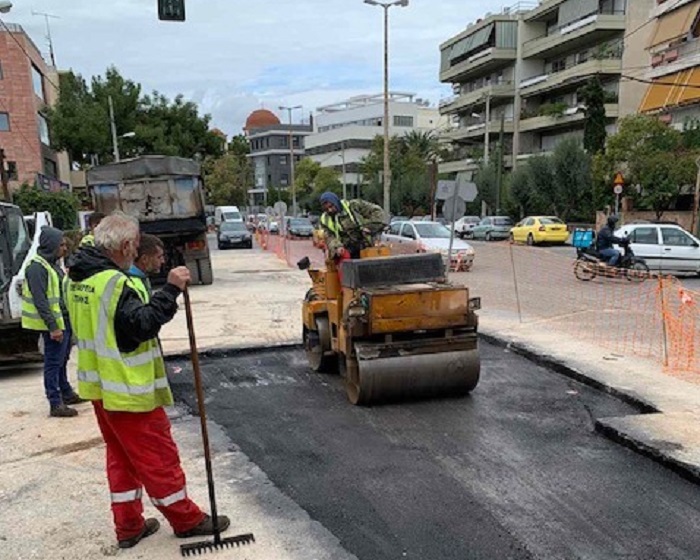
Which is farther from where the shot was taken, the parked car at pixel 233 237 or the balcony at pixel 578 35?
the balcony at pixel 578 35

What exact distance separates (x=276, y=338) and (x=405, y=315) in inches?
157

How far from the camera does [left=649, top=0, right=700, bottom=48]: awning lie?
100 feet

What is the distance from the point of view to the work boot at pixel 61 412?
6008mm

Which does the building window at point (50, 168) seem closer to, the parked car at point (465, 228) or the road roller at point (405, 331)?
the parked car at point (465, 228)

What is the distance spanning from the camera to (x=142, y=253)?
3.58 meters

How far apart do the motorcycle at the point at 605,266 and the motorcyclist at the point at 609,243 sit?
79mm

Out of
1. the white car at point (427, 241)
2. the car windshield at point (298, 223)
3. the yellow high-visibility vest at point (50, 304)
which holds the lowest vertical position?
the car windshield at point (298, 223)

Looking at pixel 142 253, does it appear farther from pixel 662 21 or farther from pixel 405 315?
pixel 662 21

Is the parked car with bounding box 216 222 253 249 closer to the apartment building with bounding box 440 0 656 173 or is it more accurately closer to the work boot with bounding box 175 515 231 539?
the apartment building with bounding box 440 0 656 173

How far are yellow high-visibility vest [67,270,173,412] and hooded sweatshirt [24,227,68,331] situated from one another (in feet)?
9.54

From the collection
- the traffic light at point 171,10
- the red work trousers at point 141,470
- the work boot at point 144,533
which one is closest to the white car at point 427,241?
the traffic light at point 171,10

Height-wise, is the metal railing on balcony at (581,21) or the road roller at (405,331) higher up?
the metal railing on balcony at (581,21)

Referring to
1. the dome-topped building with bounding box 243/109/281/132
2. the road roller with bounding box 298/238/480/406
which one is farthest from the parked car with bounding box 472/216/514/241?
the dome-topped building with bounding box 243/109/281/132

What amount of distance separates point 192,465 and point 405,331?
88.1 inches
